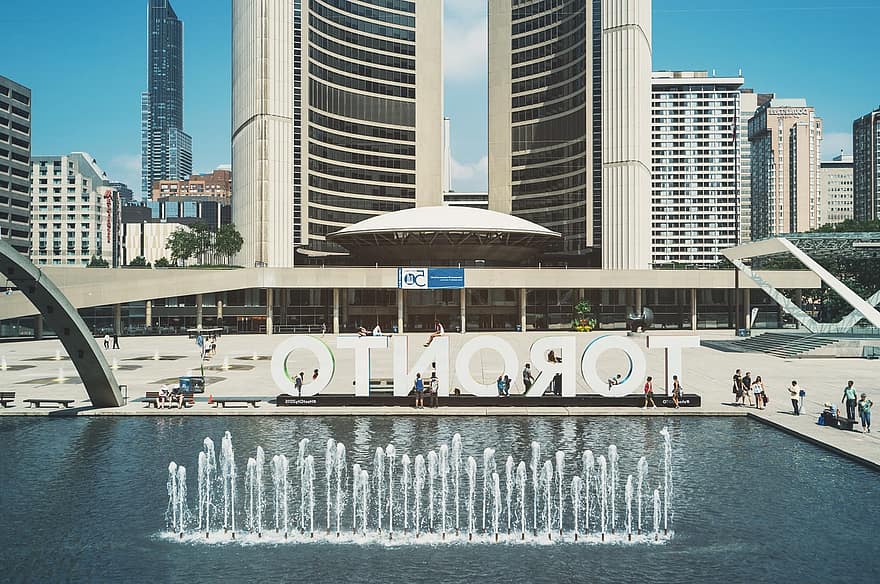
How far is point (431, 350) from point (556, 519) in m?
15.0

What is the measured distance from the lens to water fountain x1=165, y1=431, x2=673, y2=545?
17938 mm

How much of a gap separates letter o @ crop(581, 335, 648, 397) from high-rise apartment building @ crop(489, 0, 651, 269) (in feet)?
245

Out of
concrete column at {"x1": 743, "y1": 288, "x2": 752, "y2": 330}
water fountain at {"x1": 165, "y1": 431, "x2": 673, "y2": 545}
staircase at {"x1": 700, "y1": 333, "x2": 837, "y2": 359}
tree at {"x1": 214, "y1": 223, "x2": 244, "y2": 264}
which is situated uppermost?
tree at {"x1": 214, "y1": 223, "x2": 244, "y2": 264}

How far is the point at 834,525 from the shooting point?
17.8 meters

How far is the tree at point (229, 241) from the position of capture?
10794 centimetres

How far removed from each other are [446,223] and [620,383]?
207 ft

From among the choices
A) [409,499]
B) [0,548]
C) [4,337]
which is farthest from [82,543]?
[4,337]

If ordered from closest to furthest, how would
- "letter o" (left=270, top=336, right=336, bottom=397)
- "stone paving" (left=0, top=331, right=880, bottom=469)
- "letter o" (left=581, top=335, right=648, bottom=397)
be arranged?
"stone paving" (left=0, top=331, right=880, bottom=469), "letter o" (left=581, top=335, right=648, bottom=397), "letter o" (left=270, top=336, right=336, bottom=397)

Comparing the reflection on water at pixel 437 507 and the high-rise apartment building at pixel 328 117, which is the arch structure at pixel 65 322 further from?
the high-rise apartment building at pixel 328 117

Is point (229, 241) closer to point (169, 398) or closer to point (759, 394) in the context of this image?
point (169, 398)

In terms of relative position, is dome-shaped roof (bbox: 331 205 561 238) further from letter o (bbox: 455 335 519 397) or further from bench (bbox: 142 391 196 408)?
bench (bbox: 142 391 196 408)

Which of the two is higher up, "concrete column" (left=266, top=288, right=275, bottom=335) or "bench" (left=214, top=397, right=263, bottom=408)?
"concrete column" (left=266, top=288, right=275, bottom=335)

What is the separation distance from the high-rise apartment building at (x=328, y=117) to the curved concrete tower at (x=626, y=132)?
3932cm

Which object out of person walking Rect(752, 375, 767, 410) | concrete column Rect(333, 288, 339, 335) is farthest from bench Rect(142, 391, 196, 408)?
concrete column Rect(333, 288, 339, 335)
